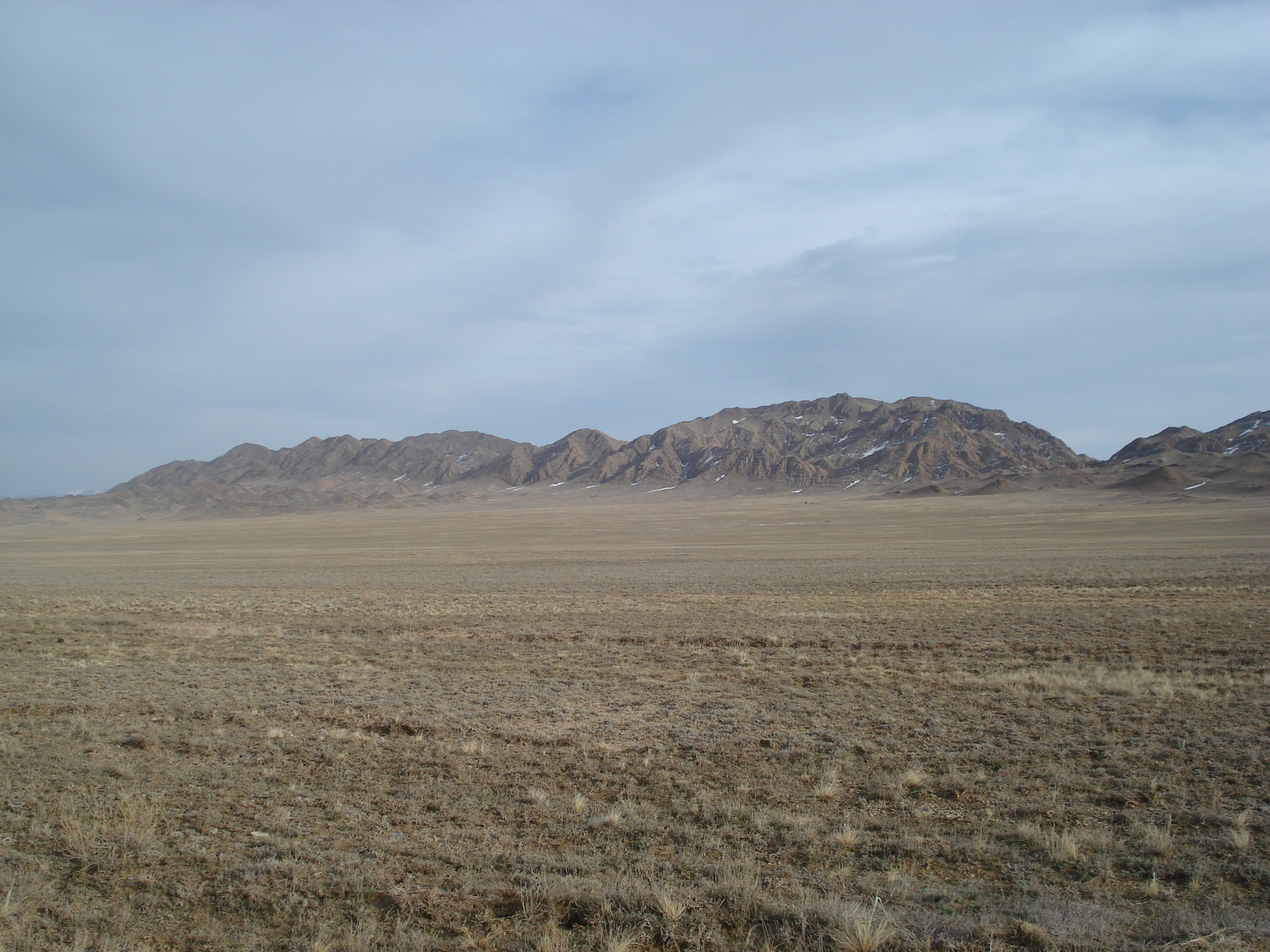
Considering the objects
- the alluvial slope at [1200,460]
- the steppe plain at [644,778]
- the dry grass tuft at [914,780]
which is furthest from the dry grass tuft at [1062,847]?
the alluvial slope at [1200,460]

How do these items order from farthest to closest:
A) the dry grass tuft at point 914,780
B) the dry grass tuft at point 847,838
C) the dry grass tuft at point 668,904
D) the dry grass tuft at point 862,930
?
the dry grass tuft at point 914,780 < the dry grass tuft at point 847,838 < the dry grass tuft at point 668,904 < the dry grass tuft at point 862,930

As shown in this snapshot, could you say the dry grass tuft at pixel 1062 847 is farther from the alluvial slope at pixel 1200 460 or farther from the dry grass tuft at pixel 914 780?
the alluvial slope at pixel 1200 460

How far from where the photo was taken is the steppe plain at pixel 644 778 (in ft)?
15.3

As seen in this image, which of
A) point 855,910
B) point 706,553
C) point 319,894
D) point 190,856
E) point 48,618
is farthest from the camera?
point 706,553

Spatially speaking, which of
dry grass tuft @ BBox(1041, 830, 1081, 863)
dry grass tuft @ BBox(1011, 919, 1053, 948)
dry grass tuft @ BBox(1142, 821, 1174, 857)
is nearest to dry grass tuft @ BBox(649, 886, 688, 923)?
dry grass tuft @ BBox(1011, 919, 1053, 948)

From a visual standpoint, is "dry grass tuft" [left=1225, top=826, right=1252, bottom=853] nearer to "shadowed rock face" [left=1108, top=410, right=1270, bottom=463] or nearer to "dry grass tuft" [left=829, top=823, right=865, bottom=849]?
"dry grass tuft" [left=829, top=823, right=865, bottom=849]

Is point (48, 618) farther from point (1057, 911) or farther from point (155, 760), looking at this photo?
point (1057, 911)

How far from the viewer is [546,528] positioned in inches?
3435

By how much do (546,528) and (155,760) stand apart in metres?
79.6

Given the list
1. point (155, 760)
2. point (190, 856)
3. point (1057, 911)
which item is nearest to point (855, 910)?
point (1057, 911)

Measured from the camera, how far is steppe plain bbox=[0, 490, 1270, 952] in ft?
15.3

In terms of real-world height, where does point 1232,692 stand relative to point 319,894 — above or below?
below

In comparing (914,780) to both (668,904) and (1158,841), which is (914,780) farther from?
(668,904)

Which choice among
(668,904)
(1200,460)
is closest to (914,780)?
(668,904)
